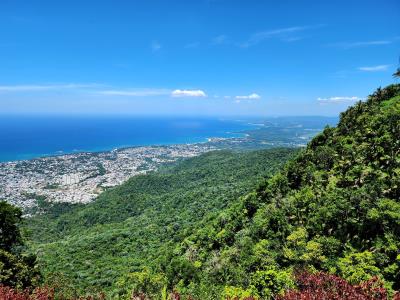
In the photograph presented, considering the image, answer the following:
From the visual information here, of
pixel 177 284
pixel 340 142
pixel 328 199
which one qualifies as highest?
pixel 340 142

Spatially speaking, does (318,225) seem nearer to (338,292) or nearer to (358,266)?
(358,266)

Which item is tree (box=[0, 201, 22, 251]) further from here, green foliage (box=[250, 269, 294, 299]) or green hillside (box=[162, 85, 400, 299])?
green foliage (box=[250, 269, 294, 299])

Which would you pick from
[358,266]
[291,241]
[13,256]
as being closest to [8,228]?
[13,256]

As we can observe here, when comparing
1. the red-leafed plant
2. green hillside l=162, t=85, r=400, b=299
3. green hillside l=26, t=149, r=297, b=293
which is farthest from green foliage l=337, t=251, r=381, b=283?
green hillside l=26, t=149, r=297, b=293

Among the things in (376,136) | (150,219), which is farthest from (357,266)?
(150,219)

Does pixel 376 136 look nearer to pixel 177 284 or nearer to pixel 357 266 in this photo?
pixel 357 266

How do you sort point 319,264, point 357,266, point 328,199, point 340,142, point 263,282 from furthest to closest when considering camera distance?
point 340,142
point 328,199
point 319,264
point 357,266
point 263,282

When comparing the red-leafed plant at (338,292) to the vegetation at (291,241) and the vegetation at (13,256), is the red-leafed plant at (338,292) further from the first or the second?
the vegetation at (13,256)
